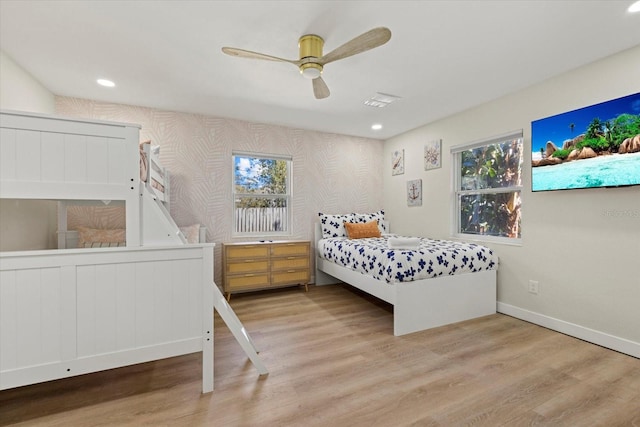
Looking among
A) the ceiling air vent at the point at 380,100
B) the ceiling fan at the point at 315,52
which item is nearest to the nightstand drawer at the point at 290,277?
the ceiling air vent at the point at 380,100

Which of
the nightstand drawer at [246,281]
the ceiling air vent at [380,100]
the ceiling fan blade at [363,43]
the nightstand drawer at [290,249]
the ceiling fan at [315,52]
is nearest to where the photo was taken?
the ceiling fan blade at [363,43]

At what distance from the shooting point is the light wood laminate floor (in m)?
1.56

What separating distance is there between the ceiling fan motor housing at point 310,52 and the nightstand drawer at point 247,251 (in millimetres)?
2399

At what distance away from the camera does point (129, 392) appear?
70.4 inches

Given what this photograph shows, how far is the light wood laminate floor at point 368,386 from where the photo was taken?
156cm

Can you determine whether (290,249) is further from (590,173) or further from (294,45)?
(590,173)

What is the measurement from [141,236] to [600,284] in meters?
3.63

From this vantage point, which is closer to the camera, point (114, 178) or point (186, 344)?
point (114, 178)

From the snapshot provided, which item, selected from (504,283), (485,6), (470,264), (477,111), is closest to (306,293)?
(470,264)

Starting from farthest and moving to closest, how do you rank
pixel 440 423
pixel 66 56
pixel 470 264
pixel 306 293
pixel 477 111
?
pixel 306 293 < pixel 477 111 < pixel 470 264 < pixel 66 56 < pixel 440 423

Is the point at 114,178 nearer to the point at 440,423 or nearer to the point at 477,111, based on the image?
the point at 440,423

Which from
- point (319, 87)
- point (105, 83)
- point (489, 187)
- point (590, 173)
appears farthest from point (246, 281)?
point (590, 173)

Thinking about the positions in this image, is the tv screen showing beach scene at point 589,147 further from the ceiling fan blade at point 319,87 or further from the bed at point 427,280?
the ceiling fan blade at point 319,87

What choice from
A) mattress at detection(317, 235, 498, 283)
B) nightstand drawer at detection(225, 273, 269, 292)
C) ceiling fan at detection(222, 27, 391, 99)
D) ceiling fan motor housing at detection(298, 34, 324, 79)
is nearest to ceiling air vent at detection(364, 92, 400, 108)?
ceiling fan at detection(222, 27, 391, 99)
